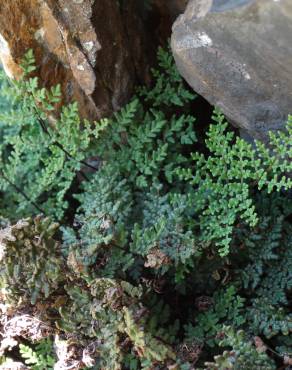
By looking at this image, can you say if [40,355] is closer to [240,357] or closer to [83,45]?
[240,357]

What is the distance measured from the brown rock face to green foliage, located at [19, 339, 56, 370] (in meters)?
1.04

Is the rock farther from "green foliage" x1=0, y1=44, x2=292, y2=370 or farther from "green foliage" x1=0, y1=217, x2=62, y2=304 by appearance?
"green foliage" x1=0, y1=217, x2=62, y2=304

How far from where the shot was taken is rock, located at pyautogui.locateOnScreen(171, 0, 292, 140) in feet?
5.92

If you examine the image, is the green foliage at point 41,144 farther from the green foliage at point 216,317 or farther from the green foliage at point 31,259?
the green foliage at point 216,317

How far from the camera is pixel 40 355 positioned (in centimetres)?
227

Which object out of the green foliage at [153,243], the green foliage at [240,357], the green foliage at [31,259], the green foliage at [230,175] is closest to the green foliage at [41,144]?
the green foliage at [153,243]

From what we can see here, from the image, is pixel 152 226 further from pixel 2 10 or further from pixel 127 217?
pixel 2 10

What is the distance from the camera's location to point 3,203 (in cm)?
287

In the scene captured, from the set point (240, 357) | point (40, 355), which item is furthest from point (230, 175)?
point (40, 355)

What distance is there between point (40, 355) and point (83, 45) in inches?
50.8

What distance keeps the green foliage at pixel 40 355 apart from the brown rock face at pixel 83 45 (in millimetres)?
1040

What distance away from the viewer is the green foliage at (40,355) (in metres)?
2.27

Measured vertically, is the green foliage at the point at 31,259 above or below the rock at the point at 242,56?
below

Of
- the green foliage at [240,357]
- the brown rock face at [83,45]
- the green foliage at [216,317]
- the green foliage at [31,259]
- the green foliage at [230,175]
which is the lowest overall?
the green foliage at [216,317]
